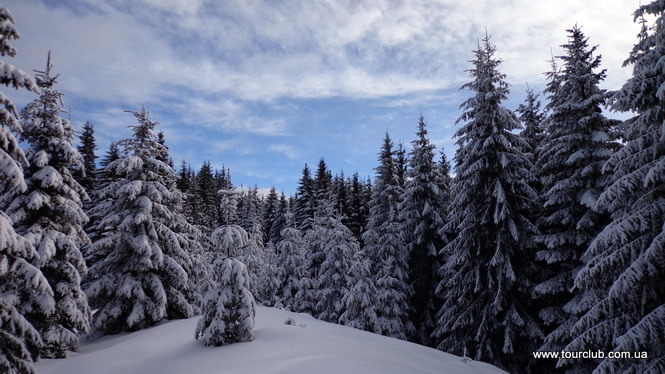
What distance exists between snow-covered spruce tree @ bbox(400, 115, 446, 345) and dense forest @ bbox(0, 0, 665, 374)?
0.34ft

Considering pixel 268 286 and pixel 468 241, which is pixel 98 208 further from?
pixel 468 241

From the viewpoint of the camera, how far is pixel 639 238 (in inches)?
362

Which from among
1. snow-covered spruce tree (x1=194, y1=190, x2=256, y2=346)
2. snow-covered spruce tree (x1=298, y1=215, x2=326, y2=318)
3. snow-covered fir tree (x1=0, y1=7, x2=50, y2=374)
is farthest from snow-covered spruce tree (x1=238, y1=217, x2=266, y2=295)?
snow-covered fir tree (x1=0, y1=7, x2=50, y2=374)

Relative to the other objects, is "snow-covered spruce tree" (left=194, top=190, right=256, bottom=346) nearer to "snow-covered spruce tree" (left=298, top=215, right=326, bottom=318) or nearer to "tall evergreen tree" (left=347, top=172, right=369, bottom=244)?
"snow-covered spruce tree" (left=298, top=215, right=326, bottom=318)

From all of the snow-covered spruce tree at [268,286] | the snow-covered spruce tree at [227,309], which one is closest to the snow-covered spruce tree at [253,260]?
the snow-covered spruce tree at [268,286]

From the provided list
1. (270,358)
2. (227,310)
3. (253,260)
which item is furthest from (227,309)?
(253,260)

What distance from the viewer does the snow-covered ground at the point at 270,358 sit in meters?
9.03

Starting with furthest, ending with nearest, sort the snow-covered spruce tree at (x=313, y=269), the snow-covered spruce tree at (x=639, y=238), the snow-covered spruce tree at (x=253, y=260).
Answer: the snow-covered spruce tree at (x=253, y=260) → the snow-covered spruce tree at (x=313, y=269) → the snow-covered spruce tree at (x=639, y=238)

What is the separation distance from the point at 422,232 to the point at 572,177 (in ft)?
35.5

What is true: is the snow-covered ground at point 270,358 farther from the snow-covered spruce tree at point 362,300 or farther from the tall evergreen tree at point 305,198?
the tall evergreen tree at point 305,198

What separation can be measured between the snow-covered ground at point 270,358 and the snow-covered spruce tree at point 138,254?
4.39 meters

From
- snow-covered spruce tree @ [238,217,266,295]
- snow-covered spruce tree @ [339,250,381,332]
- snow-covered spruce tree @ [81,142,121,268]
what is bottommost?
snow-covered spruce tree @ [339,250,381,332]

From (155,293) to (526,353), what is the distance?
18.9 m

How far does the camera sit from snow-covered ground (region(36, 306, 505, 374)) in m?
9.03
